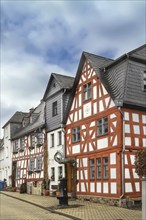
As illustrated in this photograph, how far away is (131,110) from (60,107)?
808cm

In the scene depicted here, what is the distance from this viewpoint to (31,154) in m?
34.0

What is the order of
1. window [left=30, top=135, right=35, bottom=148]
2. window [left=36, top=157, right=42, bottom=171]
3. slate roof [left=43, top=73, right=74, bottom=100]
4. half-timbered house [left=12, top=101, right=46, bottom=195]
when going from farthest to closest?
window [left=30, top=135, right=35, bottom=148]
window [left=36, top=157, right=42, bottom=171]
half-timbered house [left=12, top=101, right=46, bottom=195]
slate roof [left=43, top=73, right=74, bottom=100]

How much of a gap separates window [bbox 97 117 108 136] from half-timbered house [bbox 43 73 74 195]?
15.5 ft

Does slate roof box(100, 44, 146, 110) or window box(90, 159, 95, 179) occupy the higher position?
slate roof box(100, 44, 146, 110)

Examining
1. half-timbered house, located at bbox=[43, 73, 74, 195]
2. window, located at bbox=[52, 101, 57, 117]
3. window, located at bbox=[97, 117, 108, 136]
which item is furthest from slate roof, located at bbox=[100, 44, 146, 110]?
window, located at bbox=[52, 101, 57, 117]

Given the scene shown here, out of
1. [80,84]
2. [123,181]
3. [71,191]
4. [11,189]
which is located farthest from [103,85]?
[11,189]

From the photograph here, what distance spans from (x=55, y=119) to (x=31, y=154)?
274 inches

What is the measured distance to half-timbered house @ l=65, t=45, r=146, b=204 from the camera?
20.2m

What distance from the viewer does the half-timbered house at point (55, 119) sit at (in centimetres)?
2732

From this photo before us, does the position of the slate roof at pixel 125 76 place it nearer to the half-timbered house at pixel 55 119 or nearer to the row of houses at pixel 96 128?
the row of houses at pixel 96 128

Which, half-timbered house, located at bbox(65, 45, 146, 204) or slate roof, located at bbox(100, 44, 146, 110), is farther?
slate roof, located at bbox(100, 44, 146, 110)

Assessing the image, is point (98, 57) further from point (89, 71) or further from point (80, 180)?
point (80, 180)

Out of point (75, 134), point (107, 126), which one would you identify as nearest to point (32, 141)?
point (75, 134)

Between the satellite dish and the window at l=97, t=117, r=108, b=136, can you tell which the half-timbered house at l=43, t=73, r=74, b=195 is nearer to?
the satellite dish
